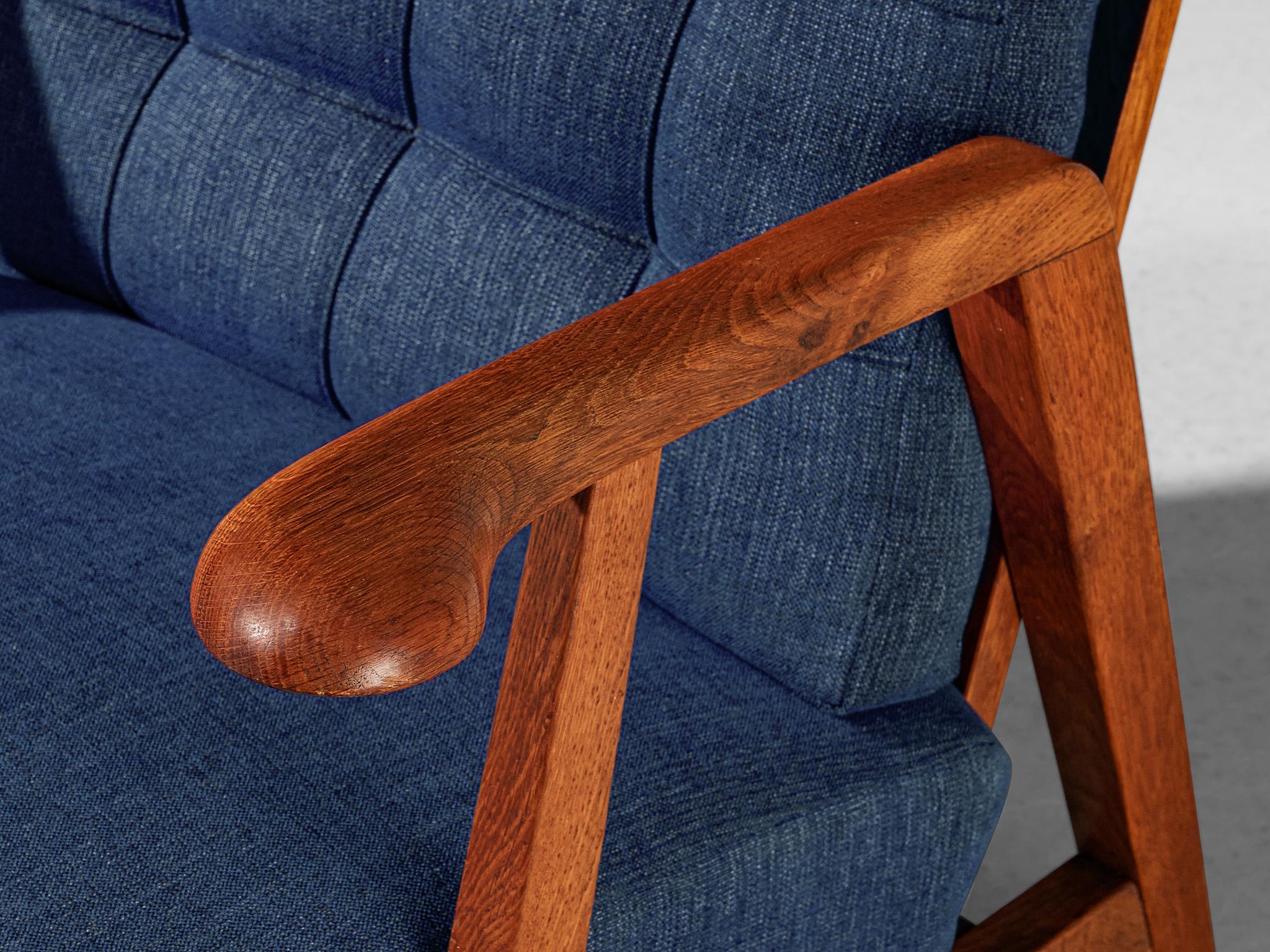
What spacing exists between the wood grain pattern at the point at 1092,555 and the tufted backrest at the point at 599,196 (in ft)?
0.10

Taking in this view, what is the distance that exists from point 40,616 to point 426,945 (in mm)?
309

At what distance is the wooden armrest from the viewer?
0.41 meters

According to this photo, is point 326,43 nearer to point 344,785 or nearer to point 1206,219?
point 344,785

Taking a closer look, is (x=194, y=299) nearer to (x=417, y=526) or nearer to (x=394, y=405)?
(x=394, y=405)

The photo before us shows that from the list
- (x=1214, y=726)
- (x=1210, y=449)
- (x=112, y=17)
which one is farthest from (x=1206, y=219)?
(x=112, y=17)

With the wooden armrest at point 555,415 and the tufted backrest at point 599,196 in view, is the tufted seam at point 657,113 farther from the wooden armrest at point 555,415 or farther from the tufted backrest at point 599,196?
the wooden armrest at point 555,415

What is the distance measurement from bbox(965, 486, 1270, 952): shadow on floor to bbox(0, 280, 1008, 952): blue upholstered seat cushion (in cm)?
48

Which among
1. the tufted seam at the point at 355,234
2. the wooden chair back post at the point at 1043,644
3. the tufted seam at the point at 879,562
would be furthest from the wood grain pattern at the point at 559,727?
the tufted seam at the point at 355,234

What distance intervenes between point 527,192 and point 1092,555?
418 millimetres

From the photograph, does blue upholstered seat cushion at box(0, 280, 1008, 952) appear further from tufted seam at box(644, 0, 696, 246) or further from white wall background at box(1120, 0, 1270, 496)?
white wall background at box(1120, 0, 1270, 496)

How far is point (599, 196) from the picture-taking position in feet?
2.76

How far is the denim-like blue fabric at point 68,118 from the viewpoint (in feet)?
3.76

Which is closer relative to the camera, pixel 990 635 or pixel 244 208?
pixel 990 635

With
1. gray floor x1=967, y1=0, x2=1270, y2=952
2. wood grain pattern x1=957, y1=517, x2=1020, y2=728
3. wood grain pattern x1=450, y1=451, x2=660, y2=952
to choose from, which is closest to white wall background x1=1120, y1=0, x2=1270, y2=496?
gray floor x1=967, y1=0, x2=1270, y2=952
